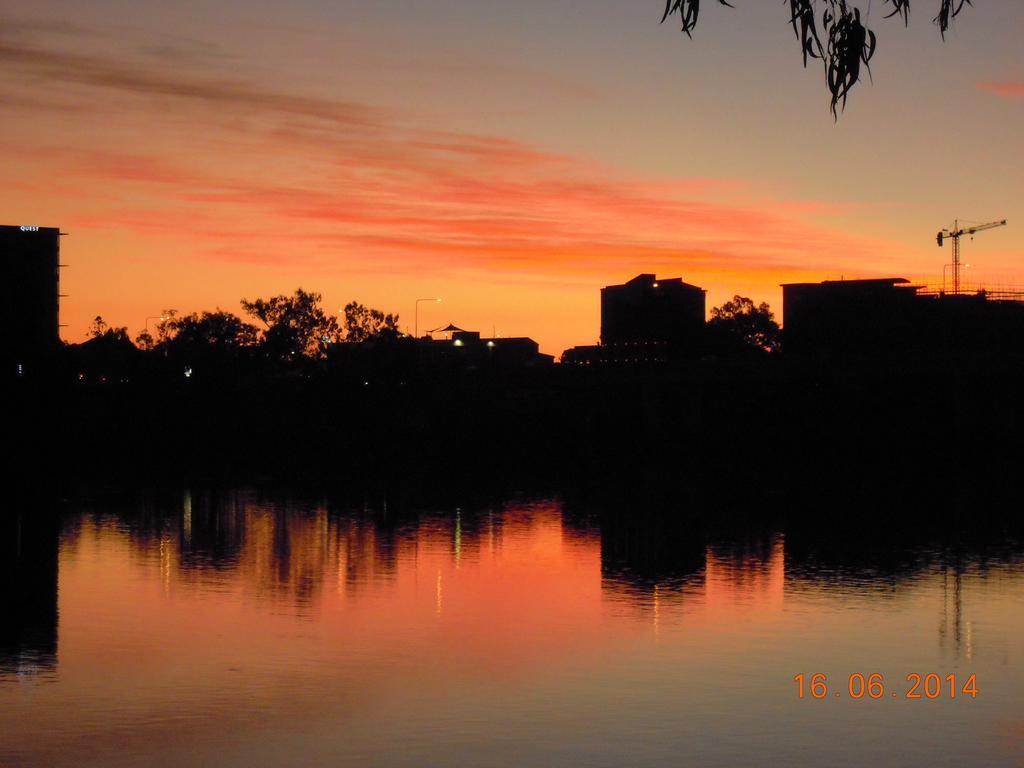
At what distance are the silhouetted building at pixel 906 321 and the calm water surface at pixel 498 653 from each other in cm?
13384

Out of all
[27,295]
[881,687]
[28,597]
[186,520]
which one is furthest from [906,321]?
[881,687]

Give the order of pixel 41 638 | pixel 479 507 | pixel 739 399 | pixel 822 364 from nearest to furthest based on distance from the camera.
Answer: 1. pixel 41 638
2. pixel 479 507
3. pixel 822 364
4. pixel 739 399

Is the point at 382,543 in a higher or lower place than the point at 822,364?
lower

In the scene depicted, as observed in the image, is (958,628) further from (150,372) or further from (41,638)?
(150,372)

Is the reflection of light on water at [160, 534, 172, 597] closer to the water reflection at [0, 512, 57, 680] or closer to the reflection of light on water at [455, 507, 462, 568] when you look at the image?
the water reflection at [0, 512, 57, 680]

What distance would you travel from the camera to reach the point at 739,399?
18000 centimetres

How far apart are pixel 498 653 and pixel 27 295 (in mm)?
104570

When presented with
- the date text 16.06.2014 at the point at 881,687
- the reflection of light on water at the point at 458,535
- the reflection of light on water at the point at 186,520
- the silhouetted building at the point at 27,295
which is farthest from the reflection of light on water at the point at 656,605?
the silhouetted building at the point at 27,295

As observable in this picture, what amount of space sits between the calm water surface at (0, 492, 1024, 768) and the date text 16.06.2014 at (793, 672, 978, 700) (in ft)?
0.50

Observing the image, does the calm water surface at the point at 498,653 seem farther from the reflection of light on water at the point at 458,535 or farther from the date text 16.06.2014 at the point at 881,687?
the reflection of light on water at the point at 458,535

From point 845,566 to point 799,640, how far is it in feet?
43.5

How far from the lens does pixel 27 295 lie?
4798 inches

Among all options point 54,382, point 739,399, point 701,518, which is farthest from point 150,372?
point 701,518

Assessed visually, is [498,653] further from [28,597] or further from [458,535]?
[458,535]
